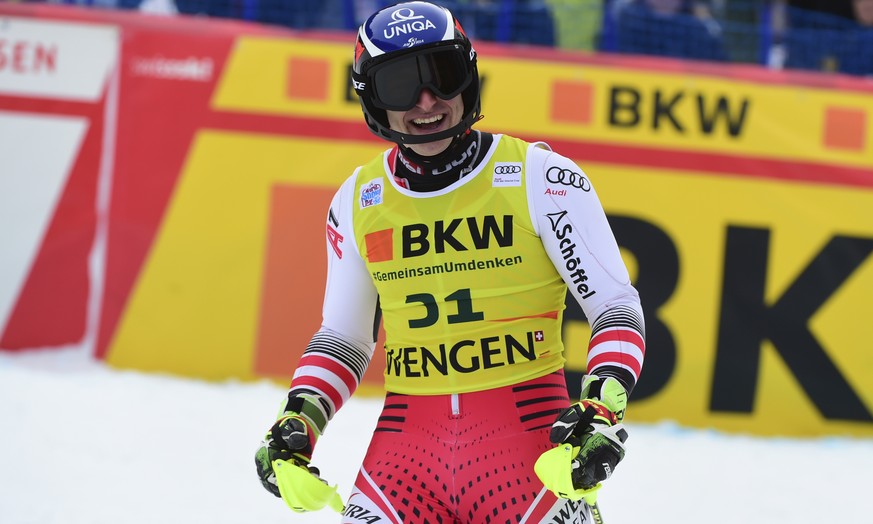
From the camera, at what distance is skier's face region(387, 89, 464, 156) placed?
2834 mm

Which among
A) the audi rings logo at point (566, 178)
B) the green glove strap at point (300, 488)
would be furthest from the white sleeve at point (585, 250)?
the green glove strap at point (300, 488)

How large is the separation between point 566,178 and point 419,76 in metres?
0.44

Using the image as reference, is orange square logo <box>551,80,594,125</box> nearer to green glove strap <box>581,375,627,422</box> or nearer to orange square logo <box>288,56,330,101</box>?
orange square logo <box>288,56,330,101</box>

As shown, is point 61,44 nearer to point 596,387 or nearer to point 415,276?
point 415,276

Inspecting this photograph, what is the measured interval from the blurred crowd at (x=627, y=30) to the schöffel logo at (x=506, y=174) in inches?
155

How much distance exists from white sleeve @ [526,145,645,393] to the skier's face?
0.24 m

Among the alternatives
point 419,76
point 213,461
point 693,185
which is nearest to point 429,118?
point 419,76

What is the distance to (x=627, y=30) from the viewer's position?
22.4 feet

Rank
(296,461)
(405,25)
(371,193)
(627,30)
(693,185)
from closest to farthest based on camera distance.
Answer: (296,461)
(405,25)
(371,193)
(693,185)
(627,30)

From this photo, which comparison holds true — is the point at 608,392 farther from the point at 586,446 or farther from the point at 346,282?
the point at 346,282

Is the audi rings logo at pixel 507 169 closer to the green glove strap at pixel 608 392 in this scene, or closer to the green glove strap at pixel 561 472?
the green glove strap at pixel 608 392

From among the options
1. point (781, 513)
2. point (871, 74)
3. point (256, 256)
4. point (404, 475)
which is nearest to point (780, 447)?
point (781, 513)

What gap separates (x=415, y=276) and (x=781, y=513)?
322 centimetres

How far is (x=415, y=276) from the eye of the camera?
287 centimetres
